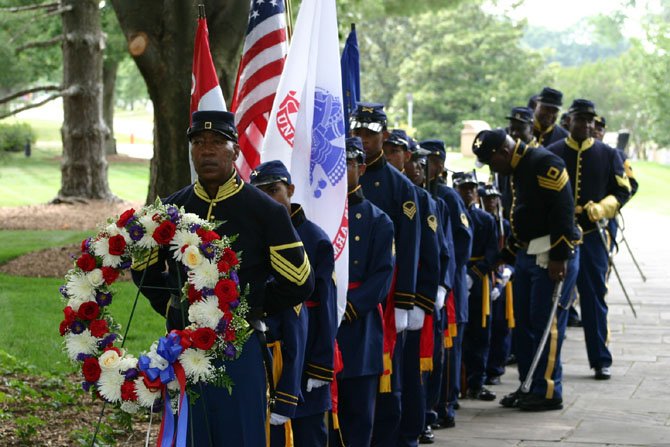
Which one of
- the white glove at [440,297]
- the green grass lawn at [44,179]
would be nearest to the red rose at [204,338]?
the white glove at [440,297]

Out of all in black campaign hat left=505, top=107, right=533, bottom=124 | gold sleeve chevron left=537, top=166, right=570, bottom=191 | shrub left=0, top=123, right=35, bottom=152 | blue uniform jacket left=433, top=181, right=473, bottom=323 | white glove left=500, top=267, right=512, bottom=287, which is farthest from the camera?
shrub left=0, top=123, right=35, bottom=152

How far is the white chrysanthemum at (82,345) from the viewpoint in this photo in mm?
4980

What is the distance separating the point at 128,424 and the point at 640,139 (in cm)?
7414

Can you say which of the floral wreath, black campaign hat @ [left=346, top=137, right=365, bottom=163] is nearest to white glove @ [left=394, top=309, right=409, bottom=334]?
black campaign hat @ [left=346, top=137, right=365, bottom=163]

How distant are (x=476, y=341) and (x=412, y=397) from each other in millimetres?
2520

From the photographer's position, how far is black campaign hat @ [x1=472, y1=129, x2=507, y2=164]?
923 cm

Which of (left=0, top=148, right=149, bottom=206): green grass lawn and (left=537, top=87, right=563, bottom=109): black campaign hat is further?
(left=0, top=148, right=149, bottom=206): green grass lawn

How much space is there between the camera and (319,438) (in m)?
6.30

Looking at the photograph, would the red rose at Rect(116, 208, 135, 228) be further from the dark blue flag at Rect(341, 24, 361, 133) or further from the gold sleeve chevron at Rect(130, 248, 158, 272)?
the dark blue flag at Rect(341, 24, 361, 133)

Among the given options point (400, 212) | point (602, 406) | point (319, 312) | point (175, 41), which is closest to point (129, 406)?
point (319, 312)

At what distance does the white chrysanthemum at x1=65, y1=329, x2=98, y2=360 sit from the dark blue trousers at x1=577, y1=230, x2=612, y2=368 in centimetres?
683

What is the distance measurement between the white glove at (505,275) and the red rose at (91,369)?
6.92 meters

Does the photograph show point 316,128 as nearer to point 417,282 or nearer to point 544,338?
point 417,282

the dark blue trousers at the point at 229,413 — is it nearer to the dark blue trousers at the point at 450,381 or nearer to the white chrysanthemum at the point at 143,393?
the white chrysanthemum at the point at 143,393
